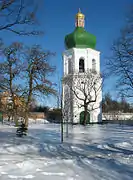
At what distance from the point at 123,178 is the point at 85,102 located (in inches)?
1394

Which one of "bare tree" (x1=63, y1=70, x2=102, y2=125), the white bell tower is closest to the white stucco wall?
the white bell tower

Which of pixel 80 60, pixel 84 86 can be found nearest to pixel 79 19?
pixel 80 60

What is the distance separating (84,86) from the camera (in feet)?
144

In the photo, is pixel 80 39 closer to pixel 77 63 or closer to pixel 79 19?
pixel 77 63

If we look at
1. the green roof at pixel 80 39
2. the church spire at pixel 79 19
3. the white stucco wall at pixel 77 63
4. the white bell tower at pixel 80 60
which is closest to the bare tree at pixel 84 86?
the white bell tower at pixel 80 60

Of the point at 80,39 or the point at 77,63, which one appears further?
the point at 80,39

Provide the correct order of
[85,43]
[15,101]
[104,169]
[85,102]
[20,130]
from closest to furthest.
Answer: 1. [104,169]
2. [20,130]
3. [15,101]
4. [85,102]
5. [85,43]

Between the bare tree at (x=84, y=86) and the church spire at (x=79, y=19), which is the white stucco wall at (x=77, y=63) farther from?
the church spire at (x=79, y=19)

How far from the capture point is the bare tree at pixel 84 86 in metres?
43.7

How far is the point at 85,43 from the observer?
152 feet

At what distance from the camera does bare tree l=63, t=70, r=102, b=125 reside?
43.7 metres

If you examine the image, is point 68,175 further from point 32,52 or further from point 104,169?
point 32,52

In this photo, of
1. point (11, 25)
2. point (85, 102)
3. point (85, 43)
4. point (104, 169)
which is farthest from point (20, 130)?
point (85, 43)

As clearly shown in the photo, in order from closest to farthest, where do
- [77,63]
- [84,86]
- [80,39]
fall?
[84,86], [77,63], [80,39]
